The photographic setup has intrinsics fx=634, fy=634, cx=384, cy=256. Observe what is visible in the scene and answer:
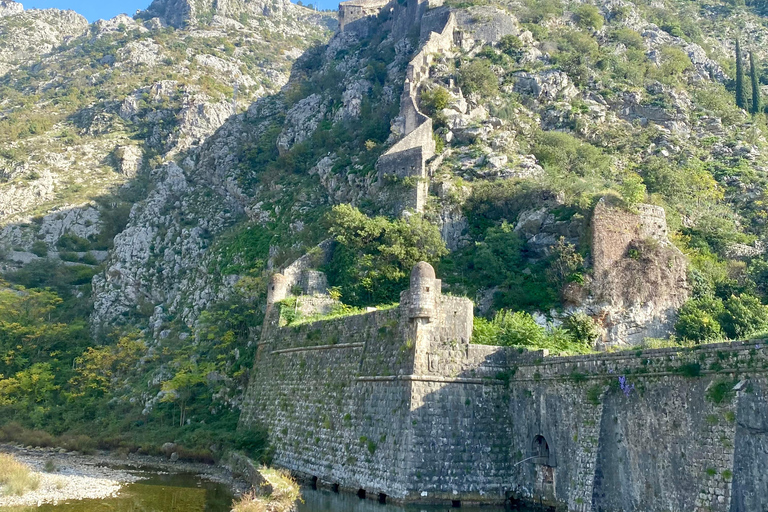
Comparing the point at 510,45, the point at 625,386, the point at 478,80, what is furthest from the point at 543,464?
the point at 510,45

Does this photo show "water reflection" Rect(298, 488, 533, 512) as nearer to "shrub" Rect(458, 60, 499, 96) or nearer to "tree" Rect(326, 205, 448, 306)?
"tree" Rect(326, 205, 448, 306)

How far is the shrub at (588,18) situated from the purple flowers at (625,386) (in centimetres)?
5235

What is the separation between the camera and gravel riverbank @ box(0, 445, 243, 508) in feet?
72.0

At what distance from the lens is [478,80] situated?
164 feet

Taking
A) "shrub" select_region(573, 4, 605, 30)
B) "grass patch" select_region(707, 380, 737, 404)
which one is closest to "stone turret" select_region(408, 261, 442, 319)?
"grass patch" select_region(707, 380, 737, 404)

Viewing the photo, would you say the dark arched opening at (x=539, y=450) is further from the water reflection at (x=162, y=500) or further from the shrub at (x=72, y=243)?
the shrub at (x=72, y=243)

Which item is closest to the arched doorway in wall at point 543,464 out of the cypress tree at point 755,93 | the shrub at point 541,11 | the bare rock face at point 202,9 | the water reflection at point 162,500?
the water reflection at point 162,500

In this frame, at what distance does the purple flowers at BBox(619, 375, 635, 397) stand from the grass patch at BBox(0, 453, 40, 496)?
2001 cm

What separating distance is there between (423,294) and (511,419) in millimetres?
5280

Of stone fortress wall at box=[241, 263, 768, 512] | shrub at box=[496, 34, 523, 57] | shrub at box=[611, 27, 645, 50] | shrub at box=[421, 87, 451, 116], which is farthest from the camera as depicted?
shrub at box=[611, 27, 645, 50]

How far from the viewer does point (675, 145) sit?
46.1 meters

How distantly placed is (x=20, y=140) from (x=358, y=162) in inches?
1857

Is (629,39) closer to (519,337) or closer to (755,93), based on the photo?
(755,93)

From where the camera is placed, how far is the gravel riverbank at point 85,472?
72.0 feet
